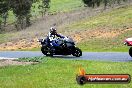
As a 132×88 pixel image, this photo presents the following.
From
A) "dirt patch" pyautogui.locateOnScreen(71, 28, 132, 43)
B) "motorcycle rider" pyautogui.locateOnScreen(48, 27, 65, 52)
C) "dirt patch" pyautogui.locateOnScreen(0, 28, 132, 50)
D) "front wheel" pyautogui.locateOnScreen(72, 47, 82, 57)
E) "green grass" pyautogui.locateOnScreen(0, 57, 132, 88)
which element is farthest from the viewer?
"dirt patch" pyautogui.locateOnScreen(71, 28, 132, 43)

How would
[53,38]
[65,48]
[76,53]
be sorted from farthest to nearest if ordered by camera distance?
[53,38], [65,48], [76,53]

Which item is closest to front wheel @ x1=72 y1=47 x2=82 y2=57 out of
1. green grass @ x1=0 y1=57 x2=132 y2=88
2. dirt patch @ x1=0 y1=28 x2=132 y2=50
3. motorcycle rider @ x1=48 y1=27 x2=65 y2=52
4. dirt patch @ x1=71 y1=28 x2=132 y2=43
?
motorcycle rider @ x1=48 y1=27 x2=65 y2=52

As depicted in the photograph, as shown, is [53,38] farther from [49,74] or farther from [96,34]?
[96,34]

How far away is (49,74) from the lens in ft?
54.6

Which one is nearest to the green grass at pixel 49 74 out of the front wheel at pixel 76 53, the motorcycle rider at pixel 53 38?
the front wheel at pixel 76 53

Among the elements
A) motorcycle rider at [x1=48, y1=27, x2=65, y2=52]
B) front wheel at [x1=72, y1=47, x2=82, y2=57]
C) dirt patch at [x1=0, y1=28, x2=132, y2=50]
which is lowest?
dirt patch at [x1=0, y1=28, x2=132, y2=50]

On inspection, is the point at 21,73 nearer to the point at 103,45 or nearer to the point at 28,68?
the point at 28,68

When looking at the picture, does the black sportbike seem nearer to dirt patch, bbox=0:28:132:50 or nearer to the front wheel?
the front wheel

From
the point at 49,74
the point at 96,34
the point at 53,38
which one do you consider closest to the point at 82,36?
the point at 96,34

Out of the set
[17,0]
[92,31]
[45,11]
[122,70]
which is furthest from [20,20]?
[122,70]

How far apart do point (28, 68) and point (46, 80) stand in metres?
3.46

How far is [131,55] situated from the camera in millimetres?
23969

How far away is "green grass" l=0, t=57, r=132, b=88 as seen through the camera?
14.2 meters

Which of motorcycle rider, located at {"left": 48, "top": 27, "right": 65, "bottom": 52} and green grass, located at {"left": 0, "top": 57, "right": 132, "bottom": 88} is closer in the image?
green grass, located at {"left": 0, "top": 57, "right": 132, "bottom": 88}
